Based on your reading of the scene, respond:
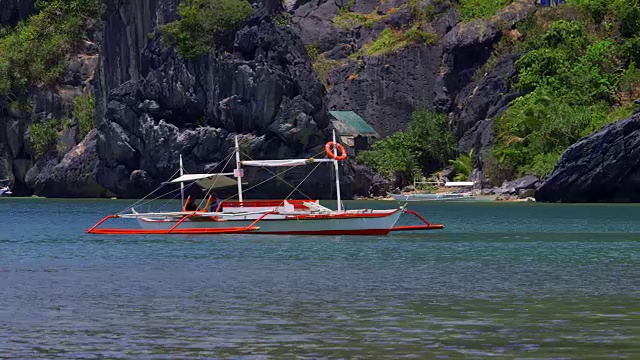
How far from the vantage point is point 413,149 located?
142m

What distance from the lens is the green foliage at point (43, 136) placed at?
148625 mm

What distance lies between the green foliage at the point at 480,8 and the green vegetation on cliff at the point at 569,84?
8889mm

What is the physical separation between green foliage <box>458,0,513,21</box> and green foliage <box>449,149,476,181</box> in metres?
17.9

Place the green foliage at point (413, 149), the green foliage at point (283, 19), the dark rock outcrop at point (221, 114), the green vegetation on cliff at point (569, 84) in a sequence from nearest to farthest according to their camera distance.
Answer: the green vegetation on cliff at point (569, 84), the dark rock outcrop at point (221, 114), the green foliage at point (413, 149), the green foliage at point (283, 19)

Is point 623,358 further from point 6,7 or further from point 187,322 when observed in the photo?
point 6,7

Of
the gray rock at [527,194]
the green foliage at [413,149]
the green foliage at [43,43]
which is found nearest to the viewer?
the gray rock at [527,194]

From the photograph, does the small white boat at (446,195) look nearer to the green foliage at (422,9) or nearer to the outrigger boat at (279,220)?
the green foliage at (422,9)

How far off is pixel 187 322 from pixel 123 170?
109 meters

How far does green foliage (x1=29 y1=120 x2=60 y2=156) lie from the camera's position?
14862 cm

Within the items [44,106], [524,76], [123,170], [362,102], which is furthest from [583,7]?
[44,106]

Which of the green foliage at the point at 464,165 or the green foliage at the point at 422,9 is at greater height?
the green foliage at the point at 422,9

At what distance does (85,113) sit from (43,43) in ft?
38.4

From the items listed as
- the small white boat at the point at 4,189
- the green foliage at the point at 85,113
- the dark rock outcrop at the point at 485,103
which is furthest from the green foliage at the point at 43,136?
the dark rock outcrop at the point at 485,103

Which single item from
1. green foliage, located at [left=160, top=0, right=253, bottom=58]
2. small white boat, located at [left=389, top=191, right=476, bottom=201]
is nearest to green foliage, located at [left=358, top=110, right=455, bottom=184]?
small white boat, located at [left=389, top=191, right=476, bottom=201]
